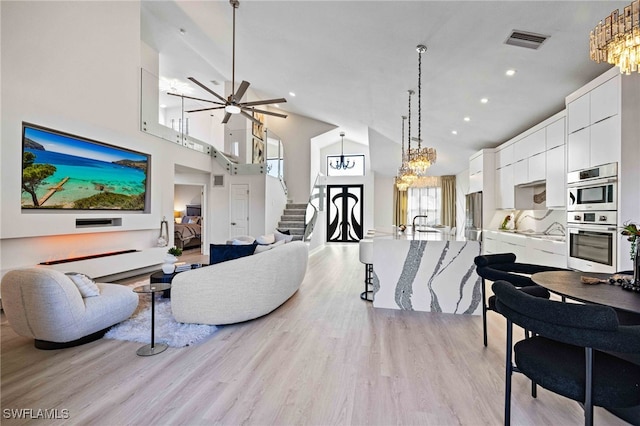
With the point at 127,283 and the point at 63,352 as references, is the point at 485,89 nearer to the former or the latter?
the point at 63,352

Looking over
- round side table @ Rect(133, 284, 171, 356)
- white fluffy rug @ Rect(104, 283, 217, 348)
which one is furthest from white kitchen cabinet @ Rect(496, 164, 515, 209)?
round side table @ Rect(133, 284, 171, 356)

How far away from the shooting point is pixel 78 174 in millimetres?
4715

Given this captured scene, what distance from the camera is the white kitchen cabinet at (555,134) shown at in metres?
4.31

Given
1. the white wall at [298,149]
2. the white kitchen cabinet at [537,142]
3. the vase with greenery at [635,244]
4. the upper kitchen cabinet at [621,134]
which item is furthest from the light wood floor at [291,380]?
the white wall at [298,149]

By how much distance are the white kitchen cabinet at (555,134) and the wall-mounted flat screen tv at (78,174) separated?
727cm

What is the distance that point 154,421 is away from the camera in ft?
5.87

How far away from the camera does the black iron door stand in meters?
12.6

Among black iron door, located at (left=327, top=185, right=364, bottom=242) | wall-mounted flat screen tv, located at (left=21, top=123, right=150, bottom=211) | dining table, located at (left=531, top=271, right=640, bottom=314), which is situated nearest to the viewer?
dining table, located at (left=531, top=271, right=640, bottom=314)

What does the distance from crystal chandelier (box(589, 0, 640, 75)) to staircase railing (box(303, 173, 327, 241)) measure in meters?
7.37

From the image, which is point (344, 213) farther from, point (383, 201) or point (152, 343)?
point (152, 343)

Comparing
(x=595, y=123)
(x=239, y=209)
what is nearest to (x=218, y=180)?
(x=239, y=209)

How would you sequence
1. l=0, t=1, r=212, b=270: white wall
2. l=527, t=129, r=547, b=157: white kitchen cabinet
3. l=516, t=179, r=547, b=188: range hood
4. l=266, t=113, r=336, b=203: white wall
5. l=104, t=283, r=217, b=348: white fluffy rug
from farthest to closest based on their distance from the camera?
l=266, t=113, r=336, b=203: white wall
l=516, t=179, r=547, b=188: range hood
l=527, t=129, r=547, b=157: white kitchen cabinet
l=0, t=1, r=212, b=270: white wall
l=104, t=283, r=217, b=348: white fluffy rug

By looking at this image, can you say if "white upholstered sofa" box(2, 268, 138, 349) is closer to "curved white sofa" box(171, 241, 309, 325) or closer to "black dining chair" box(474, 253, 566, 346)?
"curved white sofa" box(171, 241, 309, 325)

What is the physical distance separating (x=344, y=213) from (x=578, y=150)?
9.27 m
